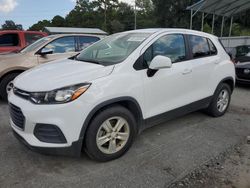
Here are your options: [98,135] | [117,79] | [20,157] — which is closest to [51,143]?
[98,135]

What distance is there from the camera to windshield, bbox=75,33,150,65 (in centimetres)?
316

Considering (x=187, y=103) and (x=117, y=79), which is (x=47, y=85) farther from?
(x=187, y=103)

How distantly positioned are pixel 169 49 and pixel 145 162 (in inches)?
67.4

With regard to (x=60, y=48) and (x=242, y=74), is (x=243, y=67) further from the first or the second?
(x=60, y=48)

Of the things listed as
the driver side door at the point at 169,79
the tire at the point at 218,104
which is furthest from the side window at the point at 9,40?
the tire at the point at 218,104

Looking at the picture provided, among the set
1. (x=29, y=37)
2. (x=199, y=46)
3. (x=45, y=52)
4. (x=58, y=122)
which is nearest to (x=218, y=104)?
(x=199, y=46)

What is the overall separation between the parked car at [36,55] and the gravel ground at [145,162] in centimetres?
158

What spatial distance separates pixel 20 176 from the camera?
8.73 ft

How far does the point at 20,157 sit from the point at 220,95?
3662 mm

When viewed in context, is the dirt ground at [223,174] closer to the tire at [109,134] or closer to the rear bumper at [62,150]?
the tire at [109,134]

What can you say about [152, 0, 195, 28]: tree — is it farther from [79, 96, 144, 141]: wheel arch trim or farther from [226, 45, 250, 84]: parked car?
[79, 96, 144, 141]: wheel arch trim

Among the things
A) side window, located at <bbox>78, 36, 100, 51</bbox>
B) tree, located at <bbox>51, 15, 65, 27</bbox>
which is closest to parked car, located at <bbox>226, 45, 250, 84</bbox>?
side window, located at <bbox>78, 36, 100, 51</bbox>

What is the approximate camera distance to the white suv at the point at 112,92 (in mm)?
2523

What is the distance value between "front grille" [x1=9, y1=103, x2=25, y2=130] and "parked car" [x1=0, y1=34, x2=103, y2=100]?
8.40 feet
